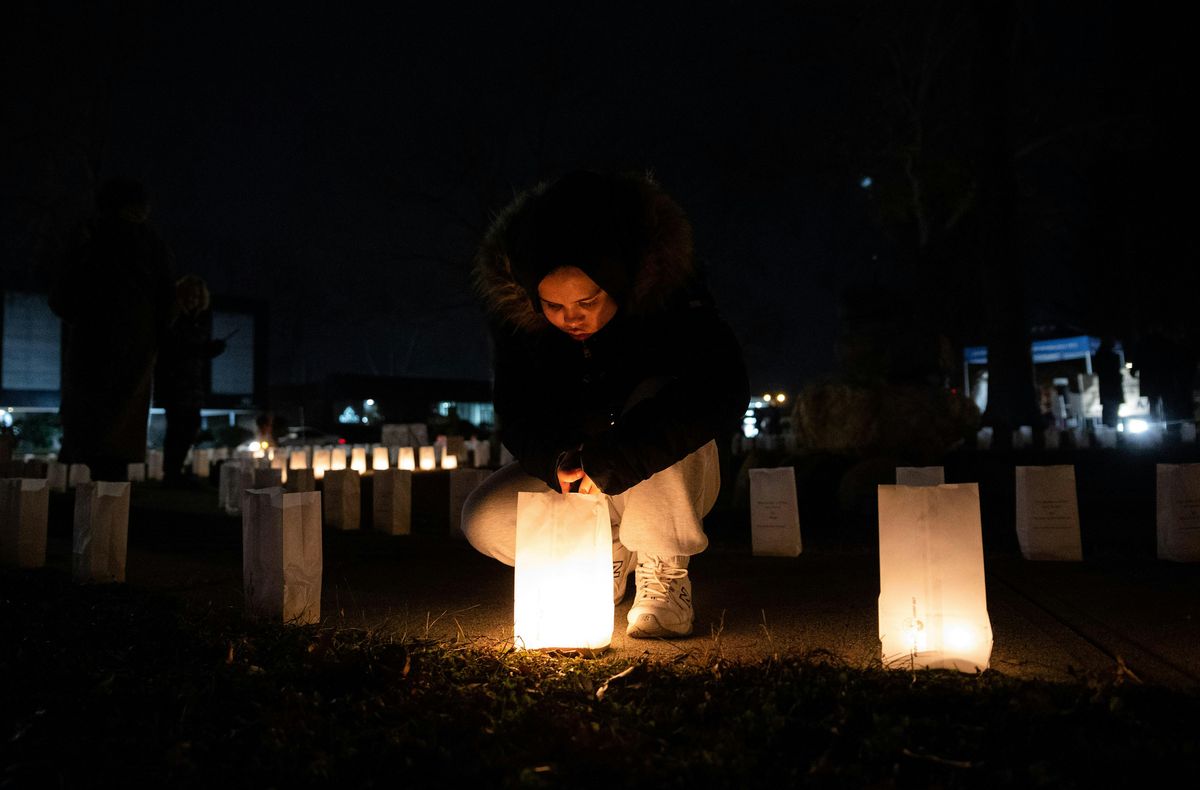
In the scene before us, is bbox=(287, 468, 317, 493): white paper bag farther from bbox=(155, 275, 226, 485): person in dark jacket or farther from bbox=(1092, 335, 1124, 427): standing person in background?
bbox=(1092, 335, 1124, 427): standing person in background

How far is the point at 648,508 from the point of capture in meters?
2.65

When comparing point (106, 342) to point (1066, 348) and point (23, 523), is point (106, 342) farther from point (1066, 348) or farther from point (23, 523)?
point (1066, 348)

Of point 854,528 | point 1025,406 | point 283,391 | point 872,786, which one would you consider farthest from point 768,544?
point 283,391

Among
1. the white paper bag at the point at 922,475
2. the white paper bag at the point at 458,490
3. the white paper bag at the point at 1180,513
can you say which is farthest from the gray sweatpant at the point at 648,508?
the white paper bag at the point at 1180,513

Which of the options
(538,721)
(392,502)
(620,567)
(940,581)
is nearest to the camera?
(538,721)

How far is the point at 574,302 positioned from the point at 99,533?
2349 mm

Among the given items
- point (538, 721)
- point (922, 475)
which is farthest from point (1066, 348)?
point (538, 721)

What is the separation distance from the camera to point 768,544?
423 cm

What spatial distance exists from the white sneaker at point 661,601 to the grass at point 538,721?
12.8 inches

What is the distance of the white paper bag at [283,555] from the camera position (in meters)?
2.60

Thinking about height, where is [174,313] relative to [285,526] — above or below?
above

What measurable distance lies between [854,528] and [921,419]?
3697 millimetres

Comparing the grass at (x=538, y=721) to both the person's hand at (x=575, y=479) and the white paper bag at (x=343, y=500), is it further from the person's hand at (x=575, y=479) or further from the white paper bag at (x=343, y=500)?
the white paper bag at (x=343, y=500)

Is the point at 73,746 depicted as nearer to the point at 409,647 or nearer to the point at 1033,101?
the point at 409,647
